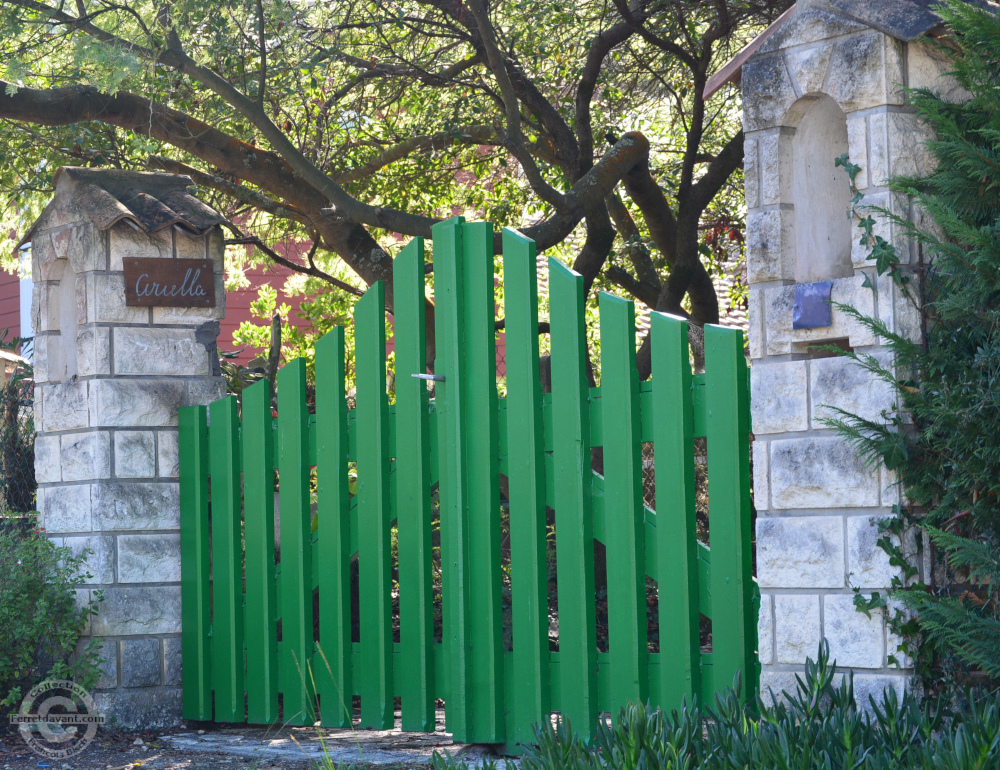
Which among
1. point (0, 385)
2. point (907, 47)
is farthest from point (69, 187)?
point (907, 47)

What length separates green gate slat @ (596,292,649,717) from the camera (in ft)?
12.6

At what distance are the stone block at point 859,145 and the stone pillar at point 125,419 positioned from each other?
3.26 m

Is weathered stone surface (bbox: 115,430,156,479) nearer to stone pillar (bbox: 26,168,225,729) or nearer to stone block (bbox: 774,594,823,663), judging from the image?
stone pillar (bbox: 26,168,225,729)

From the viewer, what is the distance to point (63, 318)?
18.7ft

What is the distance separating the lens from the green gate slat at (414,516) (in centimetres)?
445

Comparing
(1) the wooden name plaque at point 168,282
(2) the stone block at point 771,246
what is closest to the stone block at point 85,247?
(1) the wooden name plaque at point 168,282

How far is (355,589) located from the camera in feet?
21.8

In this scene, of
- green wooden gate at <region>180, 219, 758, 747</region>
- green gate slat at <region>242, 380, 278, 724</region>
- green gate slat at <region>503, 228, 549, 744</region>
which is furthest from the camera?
green gate slat at <region>242, 380, 278, 724</region>

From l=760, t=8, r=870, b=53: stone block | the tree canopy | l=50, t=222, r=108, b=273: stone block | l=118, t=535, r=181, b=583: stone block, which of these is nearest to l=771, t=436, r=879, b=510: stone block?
l=760, t=8, r=870, b=53: stone block

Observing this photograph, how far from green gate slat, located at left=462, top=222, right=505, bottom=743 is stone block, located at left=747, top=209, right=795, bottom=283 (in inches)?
42.9

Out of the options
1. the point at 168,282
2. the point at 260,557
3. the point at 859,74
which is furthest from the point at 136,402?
the point at 859,74

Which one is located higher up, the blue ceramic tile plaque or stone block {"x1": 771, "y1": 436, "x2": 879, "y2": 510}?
the blue ceramic tile plaque

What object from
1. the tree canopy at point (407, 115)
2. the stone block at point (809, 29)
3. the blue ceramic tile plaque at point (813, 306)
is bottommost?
the blue ceramic tile plaque at point (813, 306)

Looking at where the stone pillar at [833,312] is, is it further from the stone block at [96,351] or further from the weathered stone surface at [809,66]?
the stone block at [96,351]
